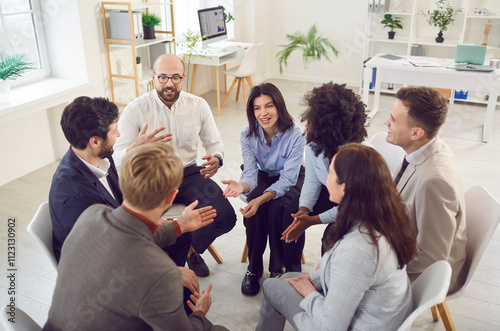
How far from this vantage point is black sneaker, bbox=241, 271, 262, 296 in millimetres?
2484

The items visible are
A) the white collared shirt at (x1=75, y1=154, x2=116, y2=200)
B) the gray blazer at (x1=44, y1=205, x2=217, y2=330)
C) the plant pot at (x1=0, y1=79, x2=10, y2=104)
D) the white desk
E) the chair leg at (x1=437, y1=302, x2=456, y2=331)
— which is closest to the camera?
the gray blazer at (x1=44, y1=205, x2=217, y2=330)

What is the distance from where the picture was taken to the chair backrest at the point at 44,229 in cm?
174

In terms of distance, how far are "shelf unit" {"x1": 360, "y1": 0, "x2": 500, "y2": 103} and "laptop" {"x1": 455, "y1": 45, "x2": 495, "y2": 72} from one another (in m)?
1.07

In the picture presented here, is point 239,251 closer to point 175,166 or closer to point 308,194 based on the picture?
point 308,194

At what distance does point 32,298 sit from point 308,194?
1609 mm

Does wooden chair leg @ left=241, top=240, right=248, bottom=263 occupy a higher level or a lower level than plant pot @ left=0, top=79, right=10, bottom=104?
lower

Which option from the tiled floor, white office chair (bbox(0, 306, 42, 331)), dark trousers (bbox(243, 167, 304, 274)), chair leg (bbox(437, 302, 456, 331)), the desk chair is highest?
white office chair (bbox(0, 306, 42, 331))

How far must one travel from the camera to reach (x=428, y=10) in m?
5.94

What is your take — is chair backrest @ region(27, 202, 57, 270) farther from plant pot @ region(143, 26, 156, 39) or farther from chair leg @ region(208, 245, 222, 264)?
plant pot @ region(143, 26, 156, 39)

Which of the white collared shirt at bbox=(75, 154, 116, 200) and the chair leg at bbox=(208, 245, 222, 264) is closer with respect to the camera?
the white collared shirt at bbox=(75, 154, 116, 200)

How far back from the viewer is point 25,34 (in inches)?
158

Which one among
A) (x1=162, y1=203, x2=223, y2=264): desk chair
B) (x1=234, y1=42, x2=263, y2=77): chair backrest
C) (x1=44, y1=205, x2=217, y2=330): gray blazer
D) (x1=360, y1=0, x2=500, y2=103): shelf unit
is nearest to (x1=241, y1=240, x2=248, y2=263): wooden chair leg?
(x1=162, y1=203, x2=223, y2=264): desk chair

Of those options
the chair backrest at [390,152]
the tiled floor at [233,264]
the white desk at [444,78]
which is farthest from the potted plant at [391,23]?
the chair backrest at [390,152]

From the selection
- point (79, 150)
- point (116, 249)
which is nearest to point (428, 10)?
point (79, 150)
